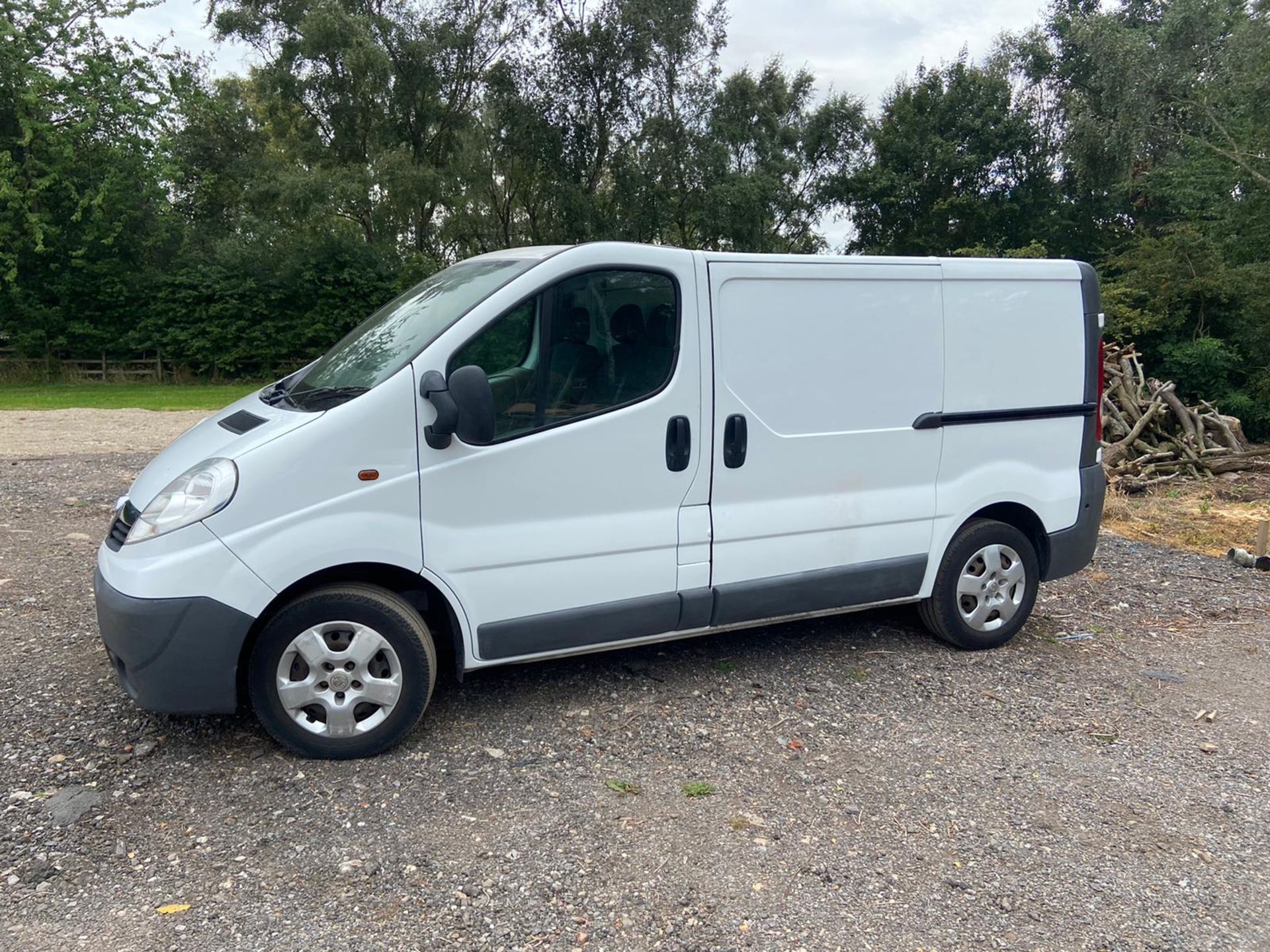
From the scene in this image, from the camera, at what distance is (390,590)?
4.00 meters

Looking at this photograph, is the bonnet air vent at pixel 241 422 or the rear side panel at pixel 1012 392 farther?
the rear side panel at pixel 1012 392

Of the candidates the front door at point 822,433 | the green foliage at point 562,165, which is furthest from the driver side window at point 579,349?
the green foliage at point 562,165

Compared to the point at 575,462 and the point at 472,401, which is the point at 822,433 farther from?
the point at 472,401

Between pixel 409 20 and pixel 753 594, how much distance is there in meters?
30.4

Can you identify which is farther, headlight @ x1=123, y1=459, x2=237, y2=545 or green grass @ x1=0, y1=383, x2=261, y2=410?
green grass @ x1=0, y1=383, x2=261, y2=410

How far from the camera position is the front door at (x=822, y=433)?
4438 mm

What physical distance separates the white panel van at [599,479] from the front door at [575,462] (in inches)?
0.4

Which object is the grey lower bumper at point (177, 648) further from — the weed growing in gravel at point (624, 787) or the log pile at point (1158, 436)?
the log pile at point (1158, 436)

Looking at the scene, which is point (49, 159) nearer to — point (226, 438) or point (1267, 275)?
point (226, 438)

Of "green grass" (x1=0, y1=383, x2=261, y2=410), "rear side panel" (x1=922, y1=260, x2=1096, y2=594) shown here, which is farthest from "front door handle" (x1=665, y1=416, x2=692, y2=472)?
"green grass" (x1=0, y1=383, x2=261, y2=410)

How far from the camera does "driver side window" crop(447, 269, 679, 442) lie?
3955mm

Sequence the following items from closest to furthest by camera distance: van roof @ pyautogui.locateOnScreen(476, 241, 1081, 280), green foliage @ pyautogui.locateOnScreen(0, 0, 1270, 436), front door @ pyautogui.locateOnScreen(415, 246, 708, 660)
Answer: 1. front door @ pyautogui.locateOnScreen(415, 246, 708, 660)
2. van roof @ pyautogui.locateOnScreen(476, 241, 1081, 280)
3. green foliage @ pyautogui.locateOnScreen(0, 0, 1270, 436)

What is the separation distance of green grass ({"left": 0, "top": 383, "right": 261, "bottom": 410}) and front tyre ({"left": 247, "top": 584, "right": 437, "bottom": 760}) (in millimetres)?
17885

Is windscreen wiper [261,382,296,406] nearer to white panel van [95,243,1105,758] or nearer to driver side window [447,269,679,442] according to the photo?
white panel van [95,243,1105,758]
